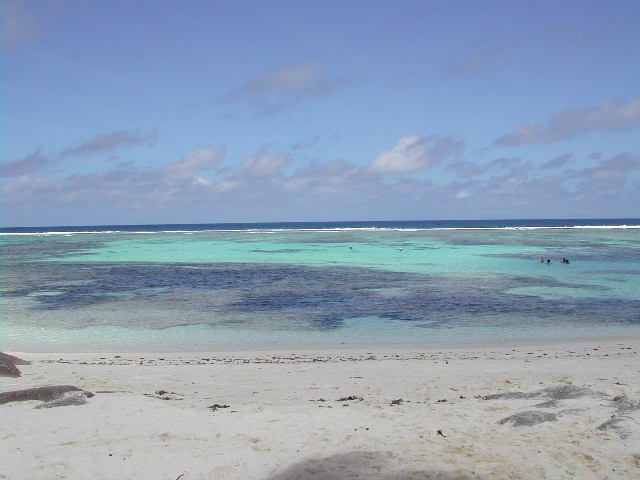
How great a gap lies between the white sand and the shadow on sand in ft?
0.07

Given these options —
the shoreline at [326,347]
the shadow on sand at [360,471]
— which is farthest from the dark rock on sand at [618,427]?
the shoreline at [326,347]

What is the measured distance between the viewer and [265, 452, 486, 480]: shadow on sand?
583cm

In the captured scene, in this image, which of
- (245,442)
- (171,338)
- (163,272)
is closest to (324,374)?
(245,442)

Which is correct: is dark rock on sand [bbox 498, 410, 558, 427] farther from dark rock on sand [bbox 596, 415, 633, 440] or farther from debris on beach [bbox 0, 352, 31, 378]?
debris on beach [bbox 0, 352, 31, 378]

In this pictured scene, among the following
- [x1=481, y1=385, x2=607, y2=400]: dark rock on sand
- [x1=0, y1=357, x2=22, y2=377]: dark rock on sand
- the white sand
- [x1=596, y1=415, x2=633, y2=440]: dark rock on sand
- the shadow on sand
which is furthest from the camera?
[x1=0, y1=357, x2=22, y2=377]: dark rock on sand

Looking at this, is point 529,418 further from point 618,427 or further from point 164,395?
point 164,395

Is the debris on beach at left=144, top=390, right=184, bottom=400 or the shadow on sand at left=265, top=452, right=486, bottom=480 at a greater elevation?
the shadow on sand at left=265, top=452, right=486, bottom=480

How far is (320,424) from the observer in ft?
24.7

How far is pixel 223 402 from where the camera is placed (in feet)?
28.7

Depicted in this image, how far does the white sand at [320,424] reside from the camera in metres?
6.08

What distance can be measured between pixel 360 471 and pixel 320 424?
1615mm

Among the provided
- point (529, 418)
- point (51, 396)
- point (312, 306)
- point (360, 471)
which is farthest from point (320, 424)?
point (312, 306)

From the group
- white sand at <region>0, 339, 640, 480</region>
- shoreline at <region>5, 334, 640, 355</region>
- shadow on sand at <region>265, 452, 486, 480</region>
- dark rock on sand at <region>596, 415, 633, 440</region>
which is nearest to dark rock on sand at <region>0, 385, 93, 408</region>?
white sand at <region>0, 339, 640, 480</region>

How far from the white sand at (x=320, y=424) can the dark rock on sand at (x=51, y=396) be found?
8.8 inches
